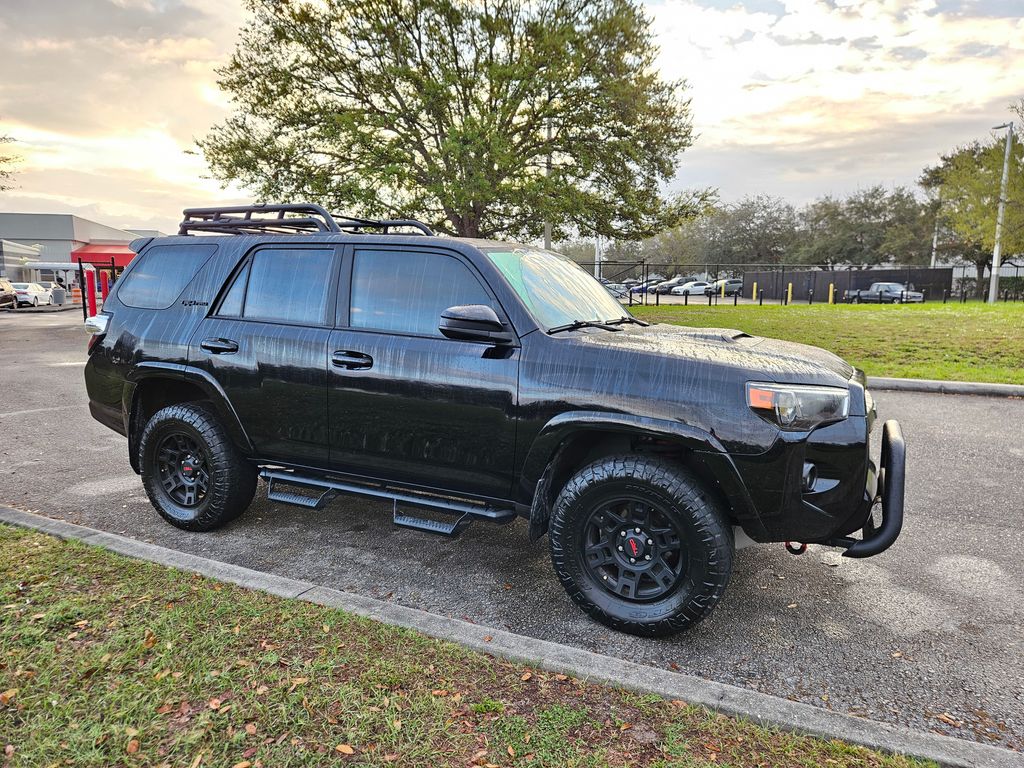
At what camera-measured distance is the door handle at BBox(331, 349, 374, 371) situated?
12.0ft

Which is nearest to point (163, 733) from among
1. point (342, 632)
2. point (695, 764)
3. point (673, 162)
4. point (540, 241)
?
point (342, 632)

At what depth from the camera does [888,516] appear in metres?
2.94

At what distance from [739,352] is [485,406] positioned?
4.23 ft

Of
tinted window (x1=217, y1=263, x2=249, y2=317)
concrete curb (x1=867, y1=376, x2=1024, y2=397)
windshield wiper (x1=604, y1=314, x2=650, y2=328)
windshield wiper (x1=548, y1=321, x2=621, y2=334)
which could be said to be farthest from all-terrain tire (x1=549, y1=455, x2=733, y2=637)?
concrete curb (x1=867, y1=376, x2=1024, y2=397)

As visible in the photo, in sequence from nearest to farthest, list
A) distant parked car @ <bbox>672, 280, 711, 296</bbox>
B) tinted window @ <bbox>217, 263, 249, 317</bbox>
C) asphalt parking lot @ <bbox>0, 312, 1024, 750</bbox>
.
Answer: asphalt parking lot @ <bbox>0, 312, 1024, 750</bbox>, tinted window @ <bbox>217, 263, 249, 317</bbox>, distant parked car @ <bbox>672, 280, 711, 296</bbox>

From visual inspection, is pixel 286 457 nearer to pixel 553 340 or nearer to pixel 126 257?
pixel 553 340

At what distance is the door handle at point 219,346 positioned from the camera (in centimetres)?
405

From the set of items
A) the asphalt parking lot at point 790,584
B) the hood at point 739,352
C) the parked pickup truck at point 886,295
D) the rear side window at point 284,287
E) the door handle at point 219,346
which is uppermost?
the parked pickup truck at point 886,295

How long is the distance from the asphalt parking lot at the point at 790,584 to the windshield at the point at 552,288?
5.03 ft

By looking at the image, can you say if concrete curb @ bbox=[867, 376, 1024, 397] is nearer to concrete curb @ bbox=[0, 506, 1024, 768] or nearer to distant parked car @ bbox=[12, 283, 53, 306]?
concrete curb @ bbox=[0, 506, 1024, 768]

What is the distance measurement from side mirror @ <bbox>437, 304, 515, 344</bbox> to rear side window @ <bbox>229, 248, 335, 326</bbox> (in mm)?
1001

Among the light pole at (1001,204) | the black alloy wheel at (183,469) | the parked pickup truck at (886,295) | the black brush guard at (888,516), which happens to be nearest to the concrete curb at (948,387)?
the black brush guard at (888,516)

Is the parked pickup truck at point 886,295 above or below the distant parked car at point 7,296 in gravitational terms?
above

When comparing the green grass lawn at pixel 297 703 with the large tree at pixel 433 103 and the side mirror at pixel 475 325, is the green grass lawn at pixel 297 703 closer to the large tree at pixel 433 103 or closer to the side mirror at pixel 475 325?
the side mirror at pixel 475 325
